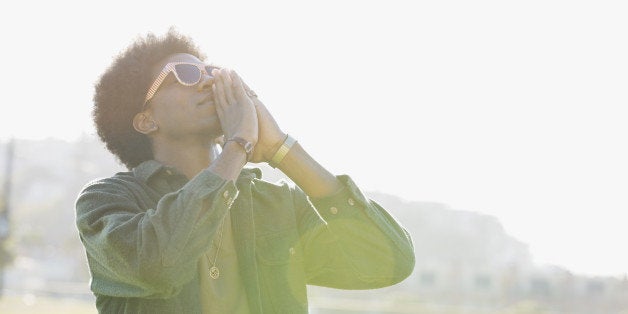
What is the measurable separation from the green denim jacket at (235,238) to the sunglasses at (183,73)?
0.36 m

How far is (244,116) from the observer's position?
149 inches

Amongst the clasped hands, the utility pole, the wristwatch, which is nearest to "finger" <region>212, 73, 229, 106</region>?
the clasped hands

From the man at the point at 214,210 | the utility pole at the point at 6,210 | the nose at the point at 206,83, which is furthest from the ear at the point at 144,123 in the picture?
the utility pole at the point at 6,210

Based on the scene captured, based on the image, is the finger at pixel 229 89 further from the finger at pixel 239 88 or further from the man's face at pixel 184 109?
the man's face at pixel 184 109


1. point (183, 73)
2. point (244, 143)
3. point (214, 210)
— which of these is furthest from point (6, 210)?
point (214, 210)

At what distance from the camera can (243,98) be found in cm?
384

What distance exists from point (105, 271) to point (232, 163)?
1.99 feet

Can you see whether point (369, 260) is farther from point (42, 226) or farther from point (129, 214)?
point (42, 226)

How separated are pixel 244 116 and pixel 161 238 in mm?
650

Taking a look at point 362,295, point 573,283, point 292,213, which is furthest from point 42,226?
point 292,213

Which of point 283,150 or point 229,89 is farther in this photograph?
point 283,150

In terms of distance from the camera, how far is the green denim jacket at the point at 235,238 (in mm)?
3398

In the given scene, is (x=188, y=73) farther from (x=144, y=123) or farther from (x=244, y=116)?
(x=244, y=116)

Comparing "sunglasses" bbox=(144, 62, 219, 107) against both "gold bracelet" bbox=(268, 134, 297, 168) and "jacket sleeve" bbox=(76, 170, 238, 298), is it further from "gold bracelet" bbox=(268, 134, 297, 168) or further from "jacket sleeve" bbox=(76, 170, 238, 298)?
"jacket sleeve" bbox=(76, 170, 238, 298)
